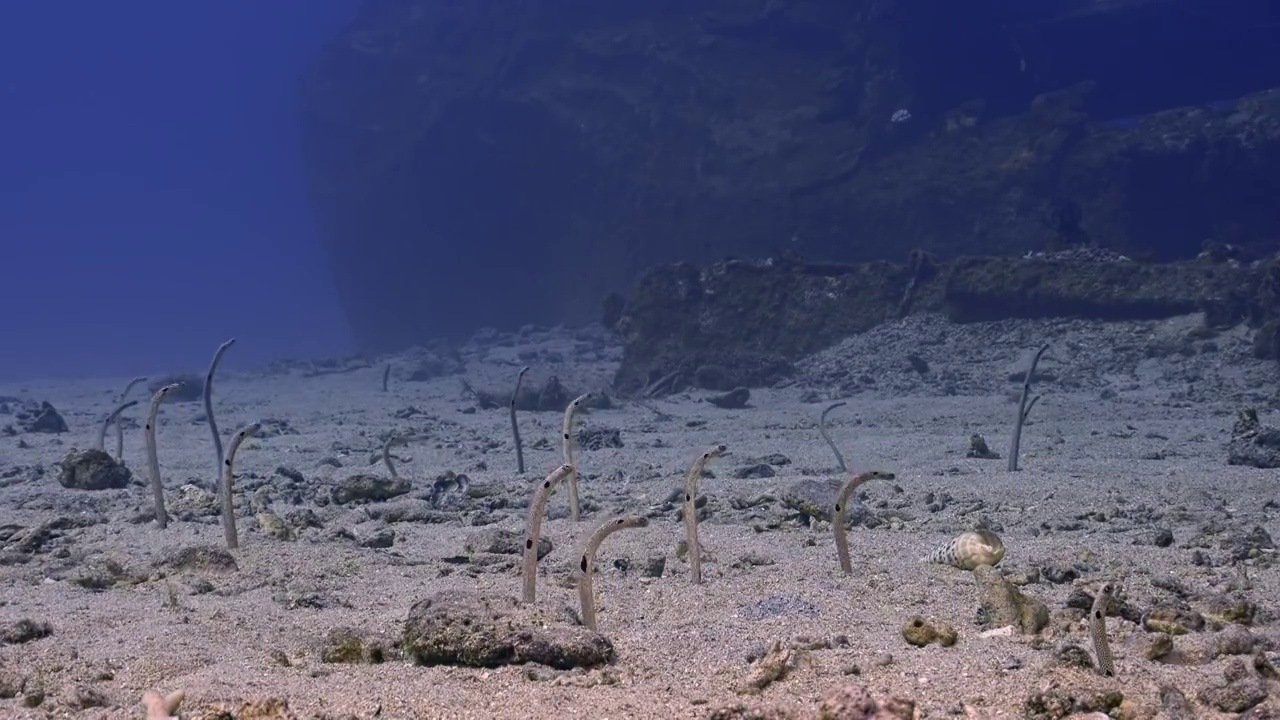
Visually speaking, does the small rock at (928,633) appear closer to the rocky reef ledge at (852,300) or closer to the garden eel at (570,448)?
the garden eel at (570,448)

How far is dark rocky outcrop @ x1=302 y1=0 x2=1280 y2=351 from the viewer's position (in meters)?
27.5

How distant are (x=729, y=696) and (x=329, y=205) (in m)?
46.1

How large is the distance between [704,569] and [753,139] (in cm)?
2825

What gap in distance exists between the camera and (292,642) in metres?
4.03

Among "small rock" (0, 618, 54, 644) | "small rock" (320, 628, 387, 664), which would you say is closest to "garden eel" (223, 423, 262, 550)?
"small rock" (0, 618, 54, 644)

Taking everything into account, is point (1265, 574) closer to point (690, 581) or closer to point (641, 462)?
point (690, 581)

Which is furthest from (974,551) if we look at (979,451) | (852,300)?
(852,300)

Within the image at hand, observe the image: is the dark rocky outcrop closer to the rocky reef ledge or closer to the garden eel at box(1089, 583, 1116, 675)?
the rocky reef ledge

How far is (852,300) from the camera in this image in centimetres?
2020

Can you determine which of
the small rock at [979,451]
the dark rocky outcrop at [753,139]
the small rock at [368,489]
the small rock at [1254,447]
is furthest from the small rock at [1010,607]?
the dark rocky outcrop at [753,139]

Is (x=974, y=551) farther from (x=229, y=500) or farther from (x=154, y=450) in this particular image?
(x=154, y=450)

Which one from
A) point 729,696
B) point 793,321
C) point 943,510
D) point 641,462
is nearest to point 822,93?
point 793,321

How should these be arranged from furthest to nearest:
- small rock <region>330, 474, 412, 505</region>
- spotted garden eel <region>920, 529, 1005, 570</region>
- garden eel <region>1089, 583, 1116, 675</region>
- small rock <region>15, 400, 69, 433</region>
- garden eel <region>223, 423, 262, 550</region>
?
small rock <region>15, 400, 69, 433</region> → small rock <region>330, 474, 412, 505</region> → garden eel <region>223, 423, 262, 550</region> → spotted garden eel <region>920, 529, 1005, 570</region> → garden eel <region>1089, 583, 1116, 675</region>

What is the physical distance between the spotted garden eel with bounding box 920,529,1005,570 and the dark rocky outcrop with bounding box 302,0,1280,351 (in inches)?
703
